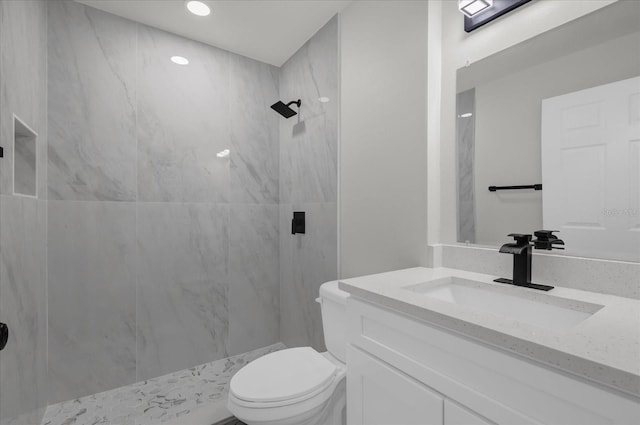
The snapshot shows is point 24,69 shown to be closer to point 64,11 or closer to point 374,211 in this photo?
point 64,11

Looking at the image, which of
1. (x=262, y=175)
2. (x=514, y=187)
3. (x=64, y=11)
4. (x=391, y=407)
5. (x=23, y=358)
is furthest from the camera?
(x=262, y=175)

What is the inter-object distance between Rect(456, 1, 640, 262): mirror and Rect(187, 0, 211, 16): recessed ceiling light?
1592 millimetres

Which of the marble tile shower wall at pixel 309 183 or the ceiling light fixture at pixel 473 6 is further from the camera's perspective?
the marble tile shower wall at pixel 309 183

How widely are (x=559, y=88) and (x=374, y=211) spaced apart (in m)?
0.92

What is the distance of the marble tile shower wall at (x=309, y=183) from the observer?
1977 mm

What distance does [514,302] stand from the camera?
3.26ft

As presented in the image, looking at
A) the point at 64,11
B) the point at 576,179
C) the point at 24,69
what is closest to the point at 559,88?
the point at 576,179

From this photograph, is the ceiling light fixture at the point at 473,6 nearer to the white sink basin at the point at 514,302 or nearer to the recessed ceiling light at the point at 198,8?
the white sink basin at the point at 514,302

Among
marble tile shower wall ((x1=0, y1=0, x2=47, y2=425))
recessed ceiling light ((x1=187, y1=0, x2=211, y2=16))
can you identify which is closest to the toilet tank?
marble tile shower wall ((x1=0, y1=0, x2=47, y2=425))

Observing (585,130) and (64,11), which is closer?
(585,130)

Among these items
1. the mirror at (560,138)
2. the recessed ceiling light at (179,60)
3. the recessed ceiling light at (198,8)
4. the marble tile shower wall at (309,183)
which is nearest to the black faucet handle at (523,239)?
the mirror at (560,138)

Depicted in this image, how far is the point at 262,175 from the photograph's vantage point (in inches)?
98.1

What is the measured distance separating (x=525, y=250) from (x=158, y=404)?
2125mm

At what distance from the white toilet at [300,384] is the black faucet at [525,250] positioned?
68 centimetres
